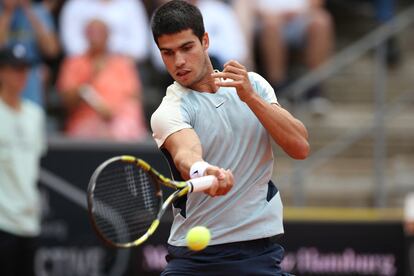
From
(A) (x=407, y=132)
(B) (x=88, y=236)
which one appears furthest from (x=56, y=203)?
(A) (x=407, y=132)

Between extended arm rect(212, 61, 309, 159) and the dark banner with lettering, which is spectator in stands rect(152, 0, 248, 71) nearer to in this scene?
the dark banner with lettering

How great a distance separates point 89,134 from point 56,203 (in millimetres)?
945

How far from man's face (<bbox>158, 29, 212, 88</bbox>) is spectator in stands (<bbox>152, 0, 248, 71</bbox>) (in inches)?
220

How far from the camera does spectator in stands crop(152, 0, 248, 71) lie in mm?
10578

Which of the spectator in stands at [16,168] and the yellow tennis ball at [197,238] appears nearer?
the yellow tennis ball at [197,238]

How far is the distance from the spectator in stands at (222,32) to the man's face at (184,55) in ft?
18.3

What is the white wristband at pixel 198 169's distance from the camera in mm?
4395

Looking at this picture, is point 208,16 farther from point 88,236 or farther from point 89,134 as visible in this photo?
point 88,236

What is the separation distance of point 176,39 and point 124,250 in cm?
511

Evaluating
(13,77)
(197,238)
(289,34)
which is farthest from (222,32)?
(197,238)

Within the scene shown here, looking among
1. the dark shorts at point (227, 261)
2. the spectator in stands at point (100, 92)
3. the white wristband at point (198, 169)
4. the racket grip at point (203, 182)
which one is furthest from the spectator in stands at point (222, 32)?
the racket grip at point (203, 182)

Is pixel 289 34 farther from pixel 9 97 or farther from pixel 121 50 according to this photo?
pixel 9 97

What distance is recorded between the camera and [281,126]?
4.71 m

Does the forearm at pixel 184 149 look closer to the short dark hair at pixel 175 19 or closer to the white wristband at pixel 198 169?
the white wristband at pixel 198 169
